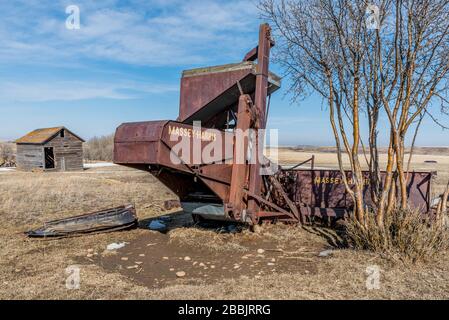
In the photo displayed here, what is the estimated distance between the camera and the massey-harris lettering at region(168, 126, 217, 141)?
5.75 m

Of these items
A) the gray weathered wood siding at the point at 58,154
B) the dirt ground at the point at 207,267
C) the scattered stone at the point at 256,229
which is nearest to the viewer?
the dirt ground at the point at 207,267

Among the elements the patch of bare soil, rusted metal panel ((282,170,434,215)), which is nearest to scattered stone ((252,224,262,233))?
the patch of bare soil

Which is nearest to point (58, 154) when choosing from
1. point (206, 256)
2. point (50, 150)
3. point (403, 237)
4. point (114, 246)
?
point (50, 150)

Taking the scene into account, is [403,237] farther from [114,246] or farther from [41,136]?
[41,136]

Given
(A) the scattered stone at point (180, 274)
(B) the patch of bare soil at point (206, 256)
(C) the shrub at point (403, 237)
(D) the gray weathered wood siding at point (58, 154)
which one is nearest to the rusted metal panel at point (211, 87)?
(B) the patch of bare soil at point (206, 256)

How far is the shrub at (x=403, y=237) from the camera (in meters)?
5.25

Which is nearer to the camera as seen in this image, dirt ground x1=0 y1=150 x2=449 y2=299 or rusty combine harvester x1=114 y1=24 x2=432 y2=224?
dirt ground x1=0 y1=150 x2=449 y2=299

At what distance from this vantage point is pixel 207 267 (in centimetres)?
564

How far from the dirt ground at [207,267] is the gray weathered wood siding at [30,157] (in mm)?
23561

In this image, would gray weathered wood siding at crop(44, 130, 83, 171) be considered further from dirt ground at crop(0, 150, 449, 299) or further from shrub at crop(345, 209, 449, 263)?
shrub at crop(345, 209, 449, 263)

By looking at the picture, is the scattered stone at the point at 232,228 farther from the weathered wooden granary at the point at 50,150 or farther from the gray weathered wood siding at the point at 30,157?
the gray weathered wood siding at the point at 30,157

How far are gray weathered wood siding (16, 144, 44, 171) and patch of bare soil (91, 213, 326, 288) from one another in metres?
26.3
